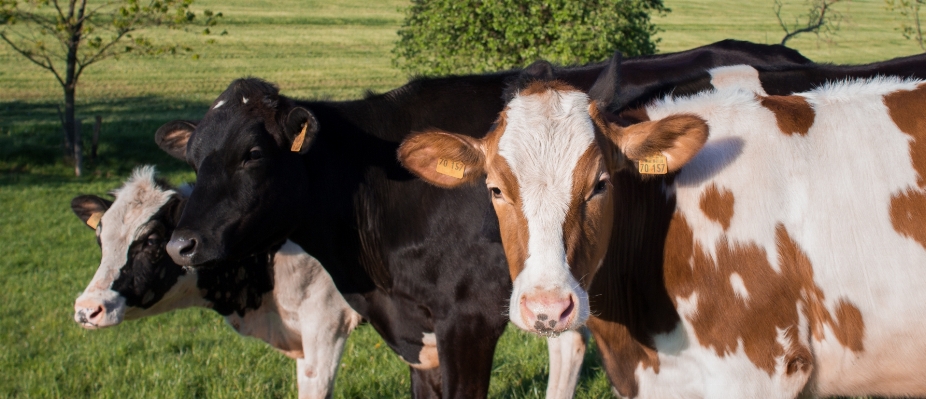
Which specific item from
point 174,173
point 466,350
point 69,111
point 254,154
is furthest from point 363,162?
point 69,111

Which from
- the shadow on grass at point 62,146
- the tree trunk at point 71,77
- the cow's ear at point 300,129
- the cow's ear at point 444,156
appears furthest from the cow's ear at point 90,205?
the tree trunk at point 71,77

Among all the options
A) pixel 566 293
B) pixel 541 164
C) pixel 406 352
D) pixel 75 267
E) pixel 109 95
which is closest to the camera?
pixel 566 293

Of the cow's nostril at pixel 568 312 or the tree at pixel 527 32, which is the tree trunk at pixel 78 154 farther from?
the cow's nostril at pixel 568 312

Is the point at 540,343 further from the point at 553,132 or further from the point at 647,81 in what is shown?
the point at 553,132

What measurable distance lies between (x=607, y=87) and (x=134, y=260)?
3390 mm

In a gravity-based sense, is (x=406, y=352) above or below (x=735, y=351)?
below

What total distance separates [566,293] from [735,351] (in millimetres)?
842

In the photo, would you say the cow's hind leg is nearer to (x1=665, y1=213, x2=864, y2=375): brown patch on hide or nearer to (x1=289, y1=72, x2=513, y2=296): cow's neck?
(x1=289, y1=72, x2=513, y2=296): cow's neck

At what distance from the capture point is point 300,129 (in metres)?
4.47

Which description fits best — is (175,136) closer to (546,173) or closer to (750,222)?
(546,173)

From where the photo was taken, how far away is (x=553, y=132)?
128 inches

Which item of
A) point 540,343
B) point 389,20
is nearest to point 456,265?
point 540,343

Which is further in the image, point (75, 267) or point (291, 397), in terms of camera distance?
point (75, 267)

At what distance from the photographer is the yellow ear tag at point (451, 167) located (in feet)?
11.8
